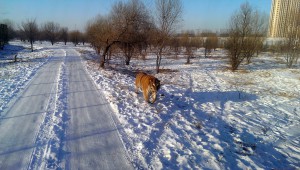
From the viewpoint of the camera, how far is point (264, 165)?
488cm

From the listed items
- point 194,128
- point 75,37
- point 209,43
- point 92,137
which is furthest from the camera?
point 75,37

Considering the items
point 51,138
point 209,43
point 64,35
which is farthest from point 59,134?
point 64,35

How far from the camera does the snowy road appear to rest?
450cm

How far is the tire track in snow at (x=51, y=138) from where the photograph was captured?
443cm

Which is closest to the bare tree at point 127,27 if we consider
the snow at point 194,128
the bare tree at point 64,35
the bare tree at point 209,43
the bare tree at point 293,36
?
the snow at point 194,128

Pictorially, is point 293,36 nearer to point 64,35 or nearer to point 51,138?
point 51,138

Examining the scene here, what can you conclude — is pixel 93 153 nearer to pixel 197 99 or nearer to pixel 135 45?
pixel 197 99

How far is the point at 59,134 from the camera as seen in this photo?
5695 mm

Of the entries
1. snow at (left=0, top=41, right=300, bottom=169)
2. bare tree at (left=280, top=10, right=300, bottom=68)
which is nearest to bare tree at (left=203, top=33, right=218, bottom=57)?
bare tree at (left=280, top=10, right=300, bottom=68)

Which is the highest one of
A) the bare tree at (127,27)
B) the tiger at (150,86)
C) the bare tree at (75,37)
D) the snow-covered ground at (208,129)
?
the bare tree at (75,37)

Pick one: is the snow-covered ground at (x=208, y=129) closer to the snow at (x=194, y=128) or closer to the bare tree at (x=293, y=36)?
the snow at (x=194, y=128)

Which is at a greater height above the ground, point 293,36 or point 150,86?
point 293,36

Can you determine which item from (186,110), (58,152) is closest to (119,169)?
(58,152)

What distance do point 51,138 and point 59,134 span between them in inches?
10.4
